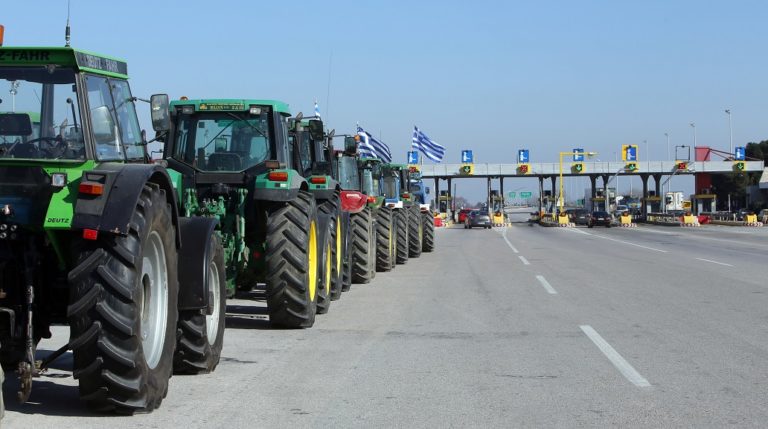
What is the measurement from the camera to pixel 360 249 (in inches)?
714

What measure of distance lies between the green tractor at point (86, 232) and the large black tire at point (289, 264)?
11.5ft

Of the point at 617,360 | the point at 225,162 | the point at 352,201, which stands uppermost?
the point at 225,162

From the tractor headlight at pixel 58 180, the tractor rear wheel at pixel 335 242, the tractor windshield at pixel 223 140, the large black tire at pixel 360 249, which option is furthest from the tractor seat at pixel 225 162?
the large black tire at pixel 360 249

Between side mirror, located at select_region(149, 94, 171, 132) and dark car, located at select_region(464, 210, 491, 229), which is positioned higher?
side mirror, located at select_region(149, 94, 171, 132)

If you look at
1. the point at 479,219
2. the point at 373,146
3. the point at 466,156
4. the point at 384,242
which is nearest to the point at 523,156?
the point at 466,156

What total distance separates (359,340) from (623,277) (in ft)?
32.9

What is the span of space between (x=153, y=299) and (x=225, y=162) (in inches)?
199

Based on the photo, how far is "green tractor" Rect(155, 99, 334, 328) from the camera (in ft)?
35.8

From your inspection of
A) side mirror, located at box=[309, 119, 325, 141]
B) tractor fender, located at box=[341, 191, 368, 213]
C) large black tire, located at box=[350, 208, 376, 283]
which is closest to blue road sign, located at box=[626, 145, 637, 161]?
large black tire, located at box=[350, 208, 376, 283]

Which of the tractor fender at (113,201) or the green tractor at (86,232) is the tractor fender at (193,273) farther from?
the tractor fender at (113,201)

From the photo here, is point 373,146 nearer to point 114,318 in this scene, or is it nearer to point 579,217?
point 114,318

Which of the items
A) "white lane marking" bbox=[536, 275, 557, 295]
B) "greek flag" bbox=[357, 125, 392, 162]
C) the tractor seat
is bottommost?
"white lane marking" bbox=[536, 275, 557, 295]

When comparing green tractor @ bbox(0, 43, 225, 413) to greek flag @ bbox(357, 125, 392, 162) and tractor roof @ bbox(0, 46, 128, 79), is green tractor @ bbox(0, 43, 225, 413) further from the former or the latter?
greek flag @ bbox(357, 125, 392, 162)

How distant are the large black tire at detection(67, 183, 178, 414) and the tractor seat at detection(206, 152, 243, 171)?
5157mm
